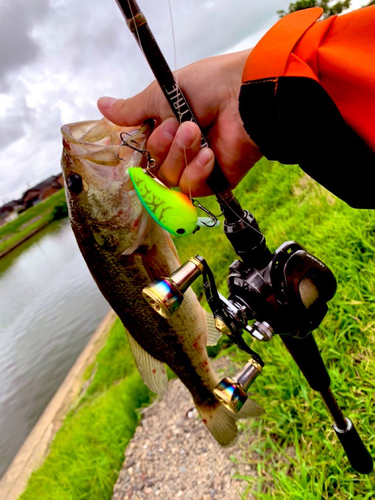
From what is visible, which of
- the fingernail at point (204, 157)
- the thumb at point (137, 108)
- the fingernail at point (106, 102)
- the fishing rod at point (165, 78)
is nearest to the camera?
the fishing rod at point (165, 78)

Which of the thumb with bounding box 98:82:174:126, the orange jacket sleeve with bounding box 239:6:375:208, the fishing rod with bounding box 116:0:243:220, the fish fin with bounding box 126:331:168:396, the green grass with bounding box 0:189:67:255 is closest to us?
the orange jacket sleeve with bounding box 239:6:375:208

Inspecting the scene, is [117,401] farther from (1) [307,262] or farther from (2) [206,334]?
(1) [307,262]

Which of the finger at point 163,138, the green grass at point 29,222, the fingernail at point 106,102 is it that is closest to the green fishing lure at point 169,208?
the finger at point 163,138

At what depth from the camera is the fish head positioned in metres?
1.75

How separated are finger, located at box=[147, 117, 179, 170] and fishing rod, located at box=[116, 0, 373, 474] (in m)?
0.14

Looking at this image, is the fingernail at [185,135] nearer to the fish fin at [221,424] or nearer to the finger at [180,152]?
the finger at [180,152]

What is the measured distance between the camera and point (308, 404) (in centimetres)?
246

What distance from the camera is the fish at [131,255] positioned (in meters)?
1.77

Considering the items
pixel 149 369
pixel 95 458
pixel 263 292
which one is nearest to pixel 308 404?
pixel 149 369

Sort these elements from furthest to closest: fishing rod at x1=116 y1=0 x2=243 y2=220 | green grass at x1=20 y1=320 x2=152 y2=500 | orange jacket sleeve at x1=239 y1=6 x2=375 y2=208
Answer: green grass at x1=20 y1=320 x2=152 y2=500 < fishing rod at x1=116 y1=0 x2=243 y2=220 < orange jacket sleeve at x1=239 y1=6 x2=375 y2=208

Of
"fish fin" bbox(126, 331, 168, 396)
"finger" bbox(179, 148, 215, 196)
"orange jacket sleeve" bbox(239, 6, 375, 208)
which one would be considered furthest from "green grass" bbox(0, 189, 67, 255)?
"orange jacket sleeve" bbox(239, 6, 375, 208)

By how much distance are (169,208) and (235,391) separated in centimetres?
70

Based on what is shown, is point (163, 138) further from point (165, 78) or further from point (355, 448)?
point (355, 448)

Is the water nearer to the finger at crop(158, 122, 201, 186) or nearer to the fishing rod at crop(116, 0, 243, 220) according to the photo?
the finger at crop(158, 122, 201, 186)
